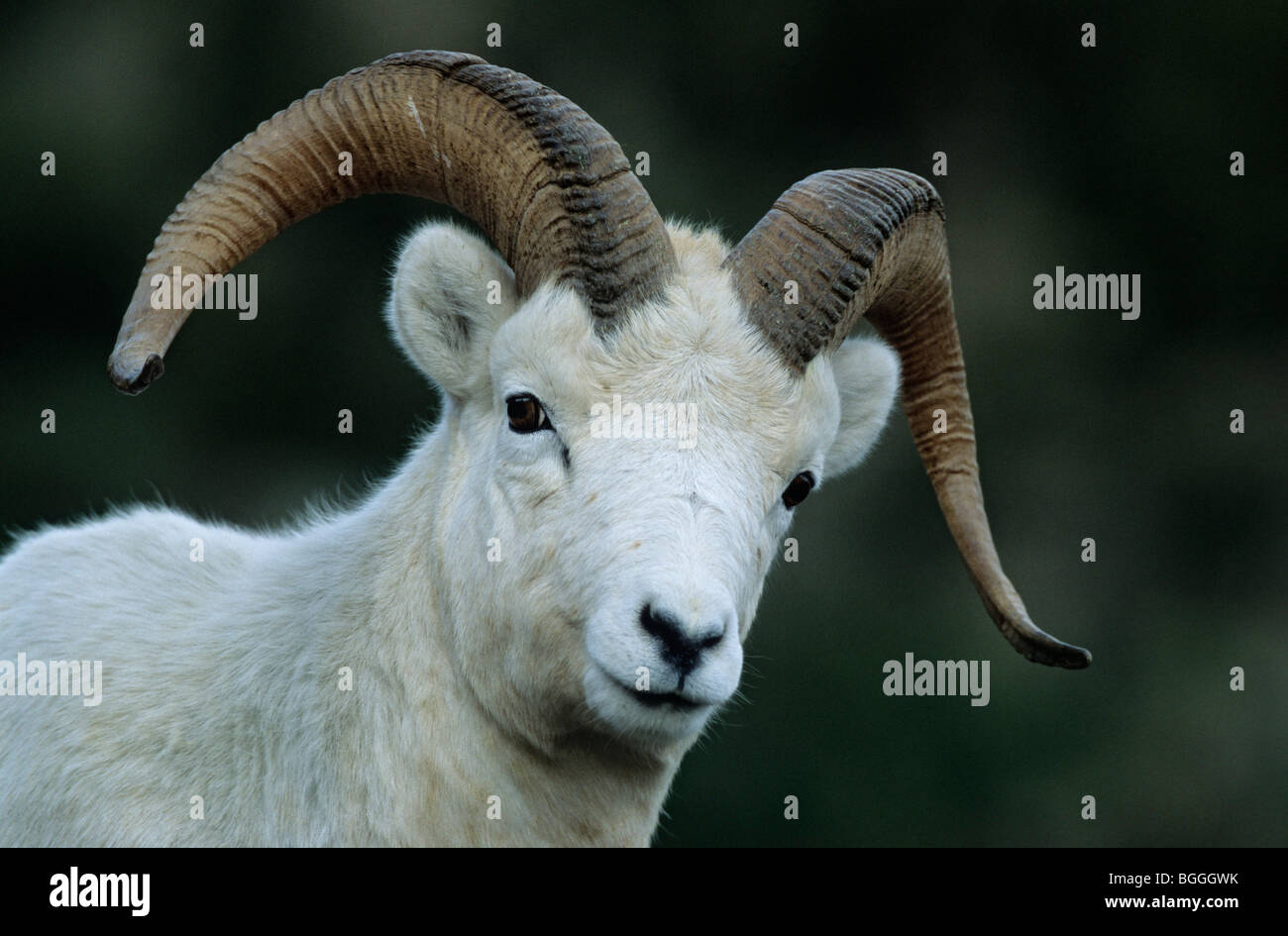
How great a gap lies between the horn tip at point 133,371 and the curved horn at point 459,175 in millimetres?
241

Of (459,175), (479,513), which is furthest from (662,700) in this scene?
(459,175)

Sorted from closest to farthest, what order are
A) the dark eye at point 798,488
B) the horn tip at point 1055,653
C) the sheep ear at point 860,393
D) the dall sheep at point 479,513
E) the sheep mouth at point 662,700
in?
the sheep mouth at point 662,700
the dall sheep at point 479,513
the dark eye at point 798,488
the horn tip at point 1055,653
the sheep ear at point 860,393

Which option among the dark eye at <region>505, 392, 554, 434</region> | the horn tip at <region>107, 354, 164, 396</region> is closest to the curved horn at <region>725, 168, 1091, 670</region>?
the dark eye at <region>505, 392, 554, 434</region>

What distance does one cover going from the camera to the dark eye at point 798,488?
4.18 m

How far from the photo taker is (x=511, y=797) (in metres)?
3.99

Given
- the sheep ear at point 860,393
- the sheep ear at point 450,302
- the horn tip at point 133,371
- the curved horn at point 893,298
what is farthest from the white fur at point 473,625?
the horn tip at point 133,371

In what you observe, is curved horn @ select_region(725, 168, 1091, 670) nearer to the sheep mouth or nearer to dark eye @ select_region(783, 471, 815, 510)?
dark eye @ select_region(783, 471, 815, 510)

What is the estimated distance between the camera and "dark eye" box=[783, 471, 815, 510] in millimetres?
4184

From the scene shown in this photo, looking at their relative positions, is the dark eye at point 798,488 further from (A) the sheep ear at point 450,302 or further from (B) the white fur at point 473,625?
(A) the sheep ear at point 450,302

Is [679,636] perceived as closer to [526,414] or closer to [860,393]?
[526,414]

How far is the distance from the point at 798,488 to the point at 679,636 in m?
0.95

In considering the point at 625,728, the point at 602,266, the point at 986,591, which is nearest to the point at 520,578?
the point at 625,728

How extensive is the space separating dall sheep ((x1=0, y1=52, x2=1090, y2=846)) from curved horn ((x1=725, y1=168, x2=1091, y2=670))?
0.04 ft

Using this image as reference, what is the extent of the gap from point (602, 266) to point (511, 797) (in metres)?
1.42
